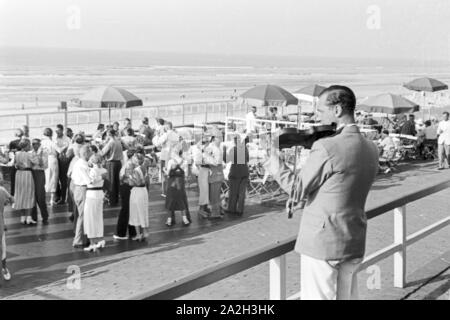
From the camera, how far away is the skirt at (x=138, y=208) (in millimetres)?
10414

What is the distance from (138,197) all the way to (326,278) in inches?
288

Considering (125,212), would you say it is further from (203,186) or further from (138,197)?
Result: (203,186)

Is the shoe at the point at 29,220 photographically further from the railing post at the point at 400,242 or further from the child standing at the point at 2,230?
the railing post at the point at 400,242

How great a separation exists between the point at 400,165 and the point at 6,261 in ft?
41.9

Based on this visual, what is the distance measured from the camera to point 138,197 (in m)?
10.4

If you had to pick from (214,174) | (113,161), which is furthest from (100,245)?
(113,161)

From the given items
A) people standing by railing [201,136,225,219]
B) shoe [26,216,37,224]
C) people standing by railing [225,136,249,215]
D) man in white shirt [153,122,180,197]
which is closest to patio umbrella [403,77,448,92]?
man in white shirt [153,122,180,197]

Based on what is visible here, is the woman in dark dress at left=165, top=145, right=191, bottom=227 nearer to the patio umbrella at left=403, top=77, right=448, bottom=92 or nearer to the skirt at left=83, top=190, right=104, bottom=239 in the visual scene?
the skirt at left=83, top=190, right=104, bottom=239

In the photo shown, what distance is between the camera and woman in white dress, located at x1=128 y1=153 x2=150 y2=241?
10.4 metres

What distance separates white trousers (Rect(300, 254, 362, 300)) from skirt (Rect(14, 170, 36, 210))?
8.56 metres

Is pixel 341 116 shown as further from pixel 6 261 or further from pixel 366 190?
pixel 6 261

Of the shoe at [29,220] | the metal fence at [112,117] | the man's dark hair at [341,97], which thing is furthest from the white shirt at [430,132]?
the man's dark hair at [341,97]
